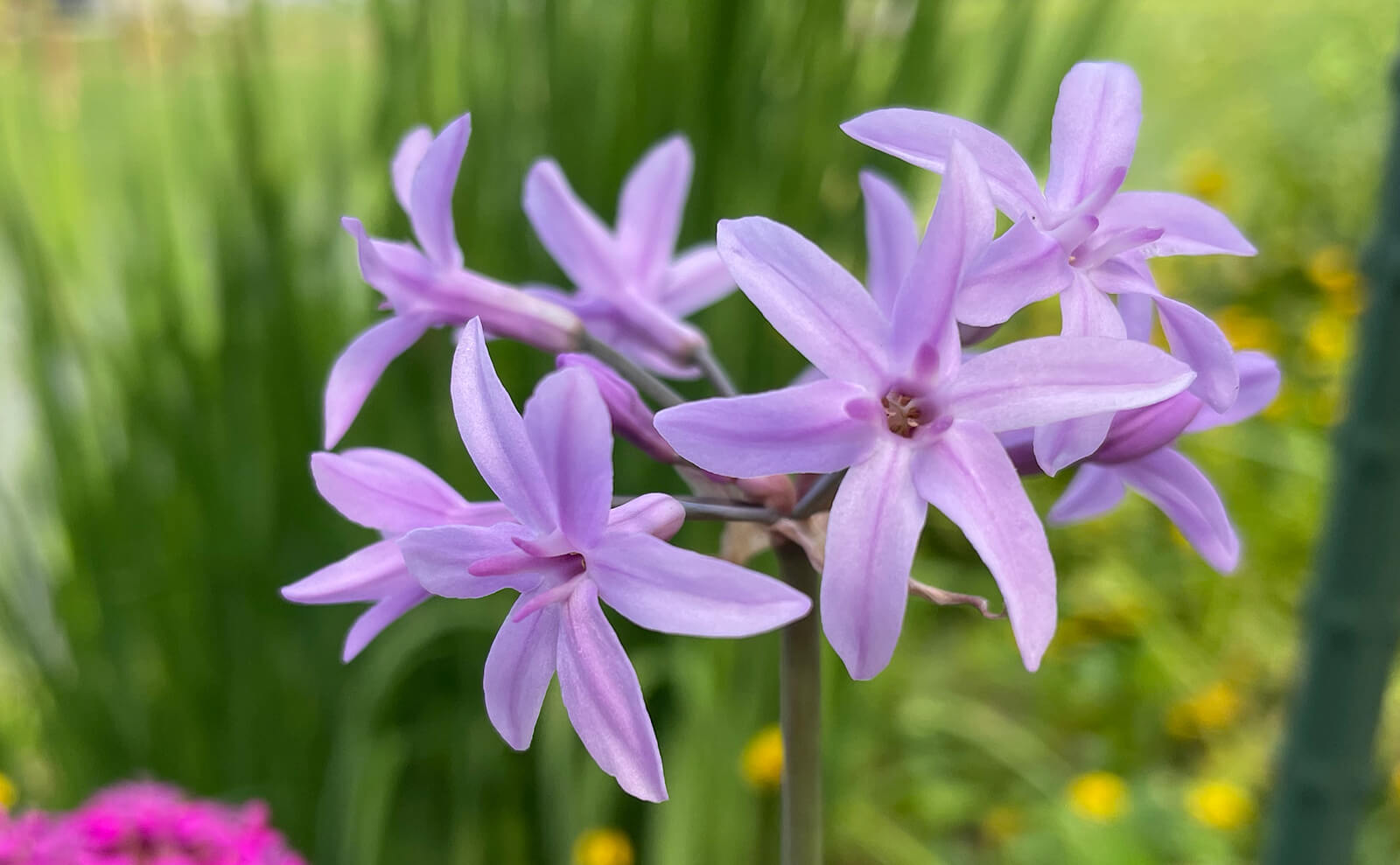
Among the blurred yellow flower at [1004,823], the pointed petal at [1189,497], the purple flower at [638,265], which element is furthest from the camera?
the blurred yellow flower at [1004,823]

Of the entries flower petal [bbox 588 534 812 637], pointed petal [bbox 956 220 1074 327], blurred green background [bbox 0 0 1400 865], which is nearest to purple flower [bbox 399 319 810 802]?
flower petal [bbox 588 534 812 637]

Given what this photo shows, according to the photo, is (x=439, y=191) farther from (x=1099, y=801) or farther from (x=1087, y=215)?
(x=1099, y=801)

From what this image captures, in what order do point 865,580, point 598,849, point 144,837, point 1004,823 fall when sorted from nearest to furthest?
point 865,580
point 144,837
point 598,849
point 1004,823

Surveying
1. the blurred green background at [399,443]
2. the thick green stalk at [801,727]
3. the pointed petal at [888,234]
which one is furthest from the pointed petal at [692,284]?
the blurred green background at [399,443]

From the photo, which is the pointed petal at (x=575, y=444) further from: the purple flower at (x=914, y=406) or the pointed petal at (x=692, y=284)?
the pointed petal at (x=692, y=284)

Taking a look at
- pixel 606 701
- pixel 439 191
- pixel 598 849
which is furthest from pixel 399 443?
pixel 606 701

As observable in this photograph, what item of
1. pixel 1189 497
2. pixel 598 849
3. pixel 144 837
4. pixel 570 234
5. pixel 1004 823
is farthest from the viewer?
pixel 1004 823

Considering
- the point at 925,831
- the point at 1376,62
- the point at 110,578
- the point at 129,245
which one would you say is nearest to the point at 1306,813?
the point at 925,831

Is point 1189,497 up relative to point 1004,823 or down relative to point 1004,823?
up
